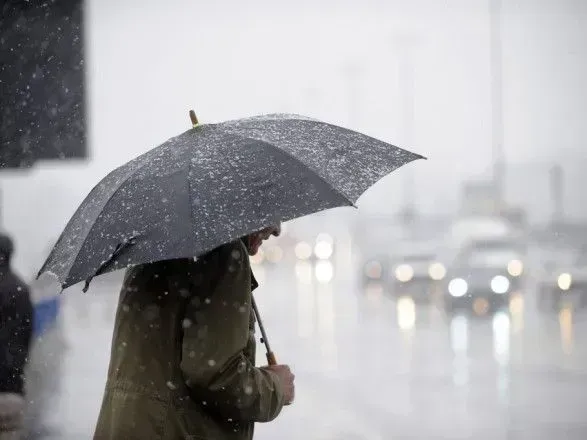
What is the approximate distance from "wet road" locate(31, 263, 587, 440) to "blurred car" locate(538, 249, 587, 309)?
33cm

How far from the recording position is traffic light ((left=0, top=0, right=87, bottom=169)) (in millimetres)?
8391

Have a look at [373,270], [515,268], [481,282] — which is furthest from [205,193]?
[373,270]

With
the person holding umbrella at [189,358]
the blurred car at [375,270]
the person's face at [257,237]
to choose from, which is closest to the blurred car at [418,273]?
the blurred car at [375,270]

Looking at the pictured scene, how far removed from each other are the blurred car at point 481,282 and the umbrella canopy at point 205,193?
1672 cm

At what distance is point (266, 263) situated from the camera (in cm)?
5022

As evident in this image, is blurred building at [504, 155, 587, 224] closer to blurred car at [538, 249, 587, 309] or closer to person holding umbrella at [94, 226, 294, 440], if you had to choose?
blurred car at [538, 249, 587, 309]

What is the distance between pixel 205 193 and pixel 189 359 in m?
0.52

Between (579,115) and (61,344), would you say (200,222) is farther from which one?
(579,115)

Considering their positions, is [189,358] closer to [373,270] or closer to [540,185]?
[373,270]

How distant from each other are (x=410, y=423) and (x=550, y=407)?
139 cm

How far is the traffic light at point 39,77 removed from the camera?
839cm

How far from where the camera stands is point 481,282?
794 inches

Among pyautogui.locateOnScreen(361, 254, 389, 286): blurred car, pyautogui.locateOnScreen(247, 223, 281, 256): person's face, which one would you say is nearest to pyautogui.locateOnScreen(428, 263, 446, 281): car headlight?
pyautogui.locateOnScreen(361, 254, 389, 286): blurred car

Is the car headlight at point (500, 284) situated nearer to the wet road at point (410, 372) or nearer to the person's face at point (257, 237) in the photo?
the wet road at point (410, 372)
